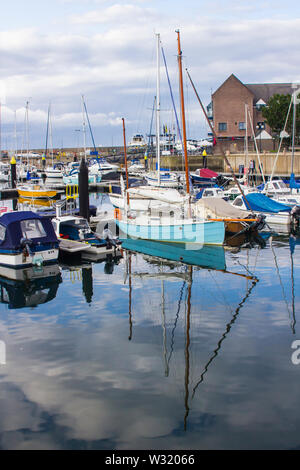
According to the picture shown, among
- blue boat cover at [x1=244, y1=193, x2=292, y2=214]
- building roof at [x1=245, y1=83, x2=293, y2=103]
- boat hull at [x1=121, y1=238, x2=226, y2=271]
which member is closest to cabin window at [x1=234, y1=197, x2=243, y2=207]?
blue boat cover at [x1=244, y1=193, x2=292, y2=214]

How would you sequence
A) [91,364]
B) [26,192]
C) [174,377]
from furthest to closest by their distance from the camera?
1. [26,192]
2. [91,364]
3. [174,377]

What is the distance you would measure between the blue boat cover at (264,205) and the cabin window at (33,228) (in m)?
15.8

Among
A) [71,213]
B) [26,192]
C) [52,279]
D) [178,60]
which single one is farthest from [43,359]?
[26,192]

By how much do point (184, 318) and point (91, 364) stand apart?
4.25m

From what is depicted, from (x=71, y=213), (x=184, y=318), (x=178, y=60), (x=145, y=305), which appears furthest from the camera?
(x=71, y=213)

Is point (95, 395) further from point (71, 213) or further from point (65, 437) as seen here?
point (71, 213)

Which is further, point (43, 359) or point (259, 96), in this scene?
point (259, 96)

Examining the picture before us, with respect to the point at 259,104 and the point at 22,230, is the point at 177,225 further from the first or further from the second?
the point at 259,104

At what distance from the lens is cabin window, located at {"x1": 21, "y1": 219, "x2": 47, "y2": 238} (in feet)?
74.1

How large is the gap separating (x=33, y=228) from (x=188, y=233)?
8448 millimetres

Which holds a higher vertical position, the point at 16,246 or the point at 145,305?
the point at 16,246

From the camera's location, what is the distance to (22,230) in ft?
73.5

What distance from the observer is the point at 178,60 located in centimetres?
2552

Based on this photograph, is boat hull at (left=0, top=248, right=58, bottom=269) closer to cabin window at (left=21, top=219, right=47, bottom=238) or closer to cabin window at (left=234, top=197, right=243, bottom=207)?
cabin window at (left=21, top=219, right=47, bottom=238)
